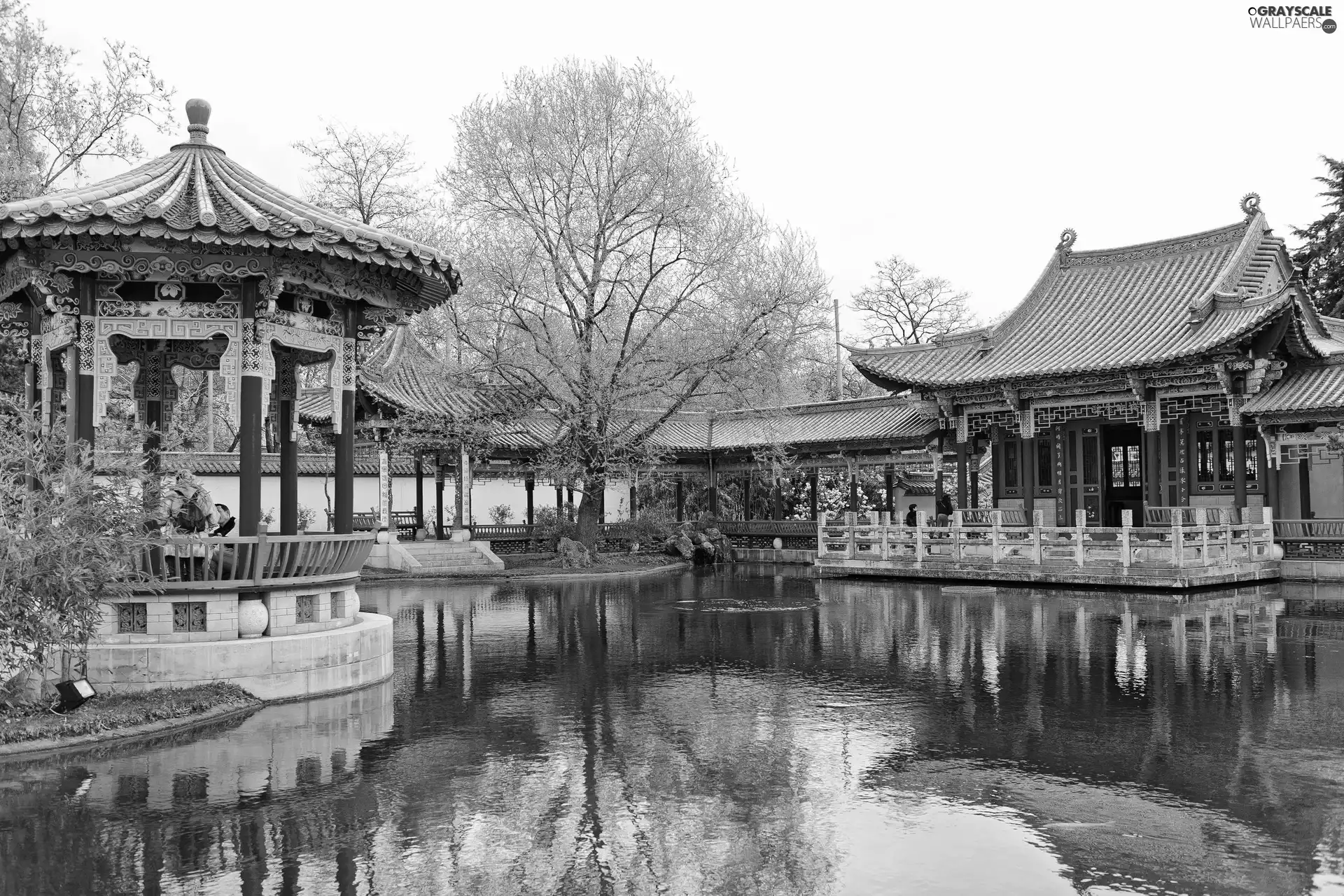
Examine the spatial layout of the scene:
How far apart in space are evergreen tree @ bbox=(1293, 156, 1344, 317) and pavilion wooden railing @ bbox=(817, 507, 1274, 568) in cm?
→ 1608

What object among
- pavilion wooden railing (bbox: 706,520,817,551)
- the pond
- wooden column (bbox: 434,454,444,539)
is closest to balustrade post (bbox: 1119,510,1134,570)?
the pond

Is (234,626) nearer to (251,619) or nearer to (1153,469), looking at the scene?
(251,619)

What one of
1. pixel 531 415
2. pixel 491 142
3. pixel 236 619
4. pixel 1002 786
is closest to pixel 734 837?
pixel 1002 786

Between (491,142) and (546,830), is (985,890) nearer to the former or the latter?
(546,830)

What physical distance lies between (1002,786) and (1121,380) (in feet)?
64.8

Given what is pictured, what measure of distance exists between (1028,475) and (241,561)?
860 inches

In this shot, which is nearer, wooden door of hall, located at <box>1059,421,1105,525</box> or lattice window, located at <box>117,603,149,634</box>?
lattice window, located at <box>117,603,149,634</box>

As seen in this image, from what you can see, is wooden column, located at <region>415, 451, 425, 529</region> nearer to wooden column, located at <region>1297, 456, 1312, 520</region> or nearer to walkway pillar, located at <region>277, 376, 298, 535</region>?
walkway pillar, located at <region>277, 376, 298, 535</region>

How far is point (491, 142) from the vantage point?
2661 cm

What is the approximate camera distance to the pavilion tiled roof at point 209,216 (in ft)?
30.5

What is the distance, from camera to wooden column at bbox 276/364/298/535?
1199 centimetres

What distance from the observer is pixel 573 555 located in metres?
26.5

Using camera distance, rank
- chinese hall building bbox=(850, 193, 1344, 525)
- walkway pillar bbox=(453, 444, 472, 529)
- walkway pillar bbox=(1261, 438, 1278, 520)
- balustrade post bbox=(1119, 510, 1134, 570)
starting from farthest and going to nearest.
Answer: walkway pillar bbox=(453, 444, 472, 529)
walkway pillar bbox=(1261, 438, 1278, 520)
chinese hall building bbox=(850, 193, 1344, 525)
balustrade post bbox=(1119, 510, 1134, 570)

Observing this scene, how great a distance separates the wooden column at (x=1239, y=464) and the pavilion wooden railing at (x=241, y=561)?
19722mm
